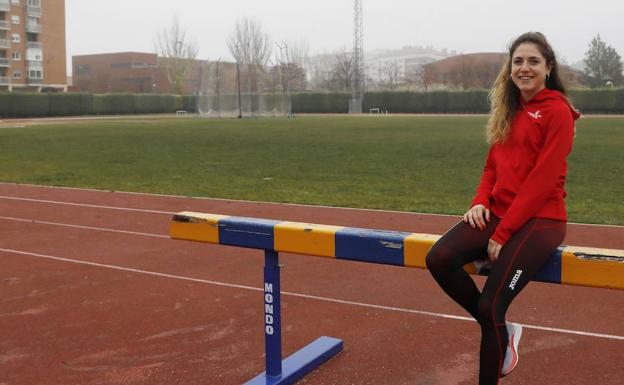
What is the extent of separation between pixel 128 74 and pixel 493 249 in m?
101

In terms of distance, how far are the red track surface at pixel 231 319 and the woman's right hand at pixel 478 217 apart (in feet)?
3.71

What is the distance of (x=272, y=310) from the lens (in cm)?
363

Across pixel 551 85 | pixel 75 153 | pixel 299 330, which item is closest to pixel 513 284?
pixel 551 85

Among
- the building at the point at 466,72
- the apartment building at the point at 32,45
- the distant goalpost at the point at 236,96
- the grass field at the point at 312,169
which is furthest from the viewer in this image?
the building at the point at 466,72

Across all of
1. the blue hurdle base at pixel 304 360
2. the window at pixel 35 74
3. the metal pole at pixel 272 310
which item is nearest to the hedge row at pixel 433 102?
the window at pixel 35 74

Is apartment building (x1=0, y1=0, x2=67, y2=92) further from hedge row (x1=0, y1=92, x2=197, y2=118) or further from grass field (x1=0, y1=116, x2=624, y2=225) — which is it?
grass field (x1=0, y1=116, x2=624, y2=225)

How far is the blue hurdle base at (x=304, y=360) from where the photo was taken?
3.70 meters

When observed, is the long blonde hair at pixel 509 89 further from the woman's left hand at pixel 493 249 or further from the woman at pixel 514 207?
the woman's left hand at pixel 493 249

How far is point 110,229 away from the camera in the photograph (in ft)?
27.1

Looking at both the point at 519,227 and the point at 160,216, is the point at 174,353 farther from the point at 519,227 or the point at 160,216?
the point at 160,216

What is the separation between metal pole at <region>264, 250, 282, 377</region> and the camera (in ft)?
11.9

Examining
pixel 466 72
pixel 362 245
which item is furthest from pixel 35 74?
pixel 362 245

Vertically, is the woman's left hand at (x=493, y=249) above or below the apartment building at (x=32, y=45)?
below

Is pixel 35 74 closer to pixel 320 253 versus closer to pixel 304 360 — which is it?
pixel 304 360
